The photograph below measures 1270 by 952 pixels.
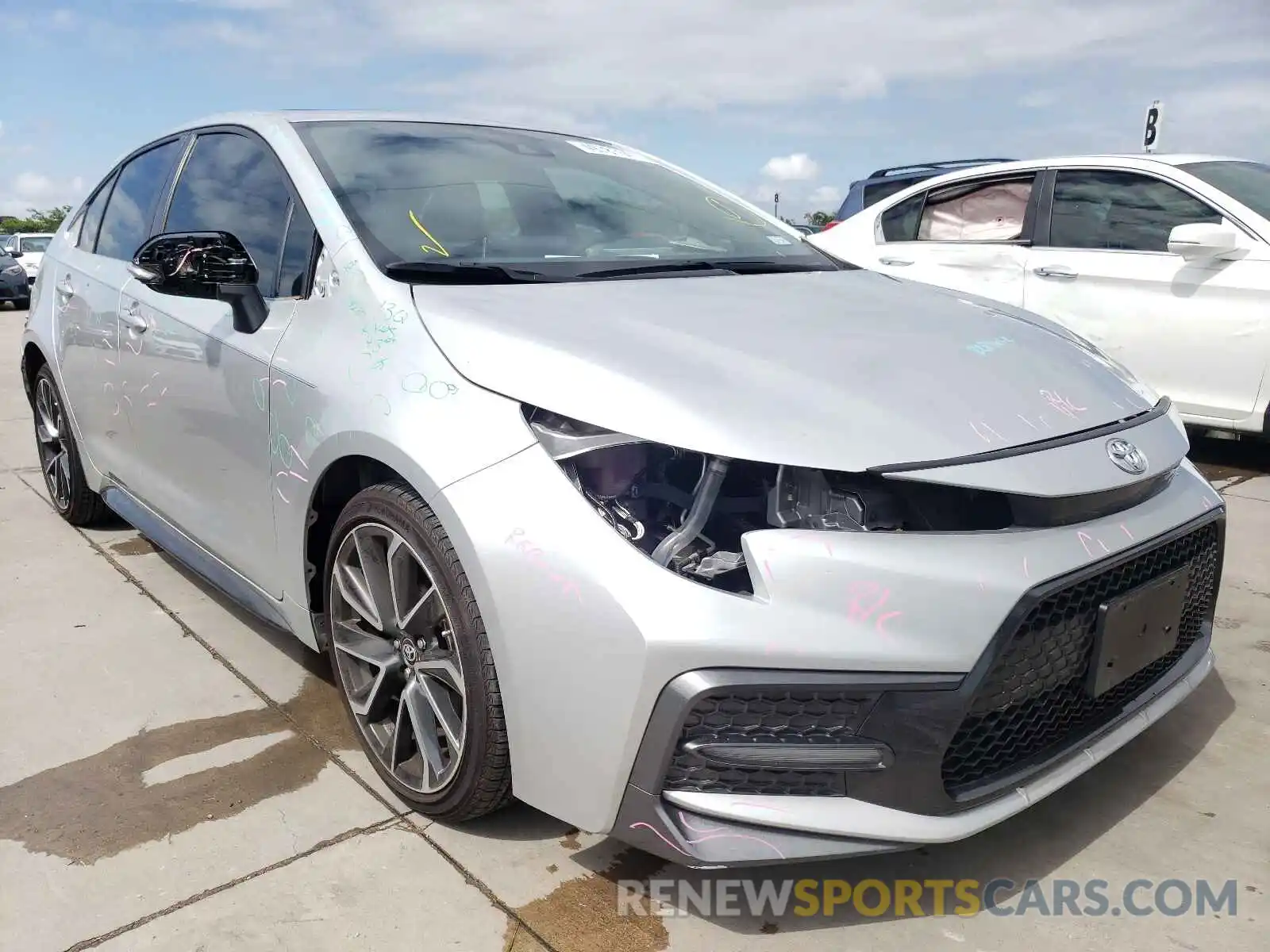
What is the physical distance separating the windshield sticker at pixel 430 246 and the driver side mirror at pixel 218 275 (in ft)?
1.41

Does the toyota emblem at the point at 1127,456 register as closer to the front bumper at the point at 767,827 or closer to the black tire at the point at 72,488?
the front bumper at the point at 767,827

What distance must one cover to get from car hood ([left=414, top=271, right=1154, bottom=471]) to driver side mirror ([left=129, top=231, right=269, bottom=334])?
0.60 metres

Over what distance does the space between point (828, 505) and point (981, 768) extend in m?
0.56

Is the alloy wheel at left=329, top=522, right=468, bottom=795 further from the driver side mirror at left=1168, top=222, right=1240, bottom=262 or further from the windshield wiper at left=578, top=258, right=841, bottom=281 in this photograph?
the driver side mirror at left=1168, top=222, right=1240, bottom=262

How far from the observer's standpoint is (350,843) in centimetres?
221

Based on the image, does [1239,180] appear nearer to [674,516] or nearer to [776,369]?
[776,369]

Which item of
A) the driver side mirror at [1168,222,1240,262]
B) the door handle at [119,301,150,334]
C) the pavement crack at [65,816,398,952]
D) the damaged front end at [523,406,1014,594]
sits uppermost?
the driver side mirror at [1168,222,1240,262]

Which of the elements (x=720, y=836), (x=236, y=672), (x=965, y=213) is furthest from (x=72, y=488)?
(x=965, y=213)

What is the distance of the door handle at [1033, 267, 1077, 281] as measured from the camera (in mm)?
5254

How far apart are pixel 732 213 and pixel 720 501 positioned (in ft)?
5.63

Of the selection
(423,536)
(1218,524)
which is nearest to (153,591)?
(423,536)

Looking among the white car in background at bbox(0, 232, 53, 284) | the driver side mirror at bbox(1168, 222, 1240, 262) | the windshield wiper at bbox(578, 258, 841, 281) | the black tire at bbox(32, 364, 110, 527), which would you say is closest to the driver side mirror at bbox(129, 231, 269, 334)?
the windshield wiper at bbox(578, 258, 841, 281)

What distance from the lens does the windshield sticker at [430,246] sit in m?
2.41

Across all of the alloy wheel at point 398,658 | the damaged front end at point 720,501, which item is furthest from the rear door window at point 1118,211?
the alloy wheel at point 398,658
